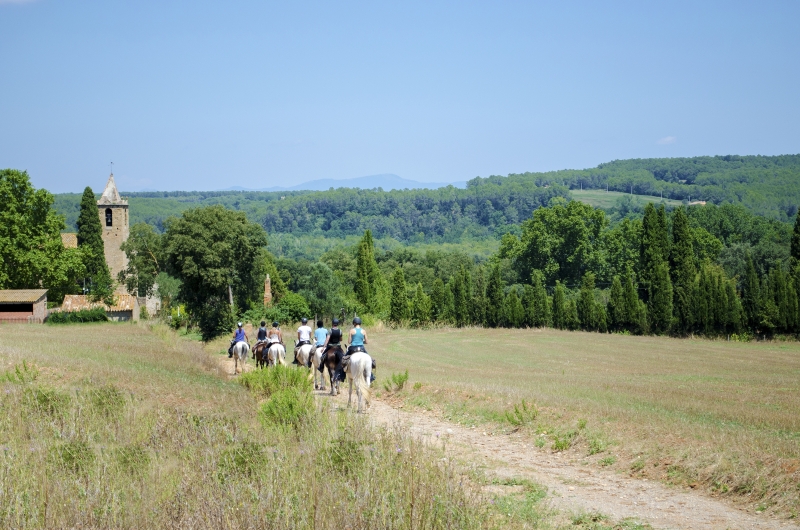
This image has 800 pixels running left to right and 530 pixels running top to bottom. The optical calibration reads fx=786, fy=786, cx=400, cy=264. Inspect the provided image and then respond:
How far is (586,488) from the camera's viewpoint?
1222 cm

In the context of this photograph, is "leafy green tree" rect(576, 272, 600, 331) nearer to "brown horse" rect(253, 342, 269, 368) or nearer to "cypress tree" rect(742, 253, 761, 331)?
"cypress tree" rect(742, 253, 761, 331)

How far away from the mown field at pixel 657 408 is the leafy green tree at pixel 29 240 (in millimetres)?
33055

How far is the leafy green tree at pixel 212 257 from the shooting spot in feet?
186

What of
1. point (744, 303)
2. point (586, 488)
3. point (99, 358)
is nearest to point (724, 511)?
point (586, 488)

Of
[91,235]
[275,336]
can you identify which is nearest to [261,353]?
[275,336]

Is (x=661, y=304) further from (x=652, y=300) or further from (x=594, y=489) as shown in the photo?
(x=594, y=489)

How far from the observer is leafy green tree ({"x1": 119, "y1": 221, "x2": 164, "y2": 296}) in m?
93.1

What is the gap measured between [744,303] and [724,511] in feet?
192

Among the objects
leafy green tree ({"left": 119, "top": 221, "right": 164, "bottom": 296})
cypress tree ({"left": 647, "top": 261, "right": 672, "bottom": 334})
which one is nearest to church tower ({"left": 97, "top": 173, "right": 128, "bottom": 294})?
leafy green tree ({"left": 119, "top": 221, "right": 164, "bottom": 296})

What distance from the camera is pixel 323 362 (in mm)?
23422

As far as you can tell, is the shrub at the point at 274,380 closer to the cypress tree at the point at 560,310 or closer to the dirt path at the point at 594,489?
the dirt path at the point at 594,489

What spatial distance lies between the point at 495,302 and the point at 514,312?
2370 mm

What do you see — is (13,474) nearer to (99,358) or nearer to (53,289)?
(99,358)

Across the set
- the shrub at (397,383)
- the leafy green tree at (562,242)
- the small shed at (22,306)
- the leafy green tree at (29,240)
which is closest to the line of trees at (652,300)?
the leafy green tree at (562,242)
